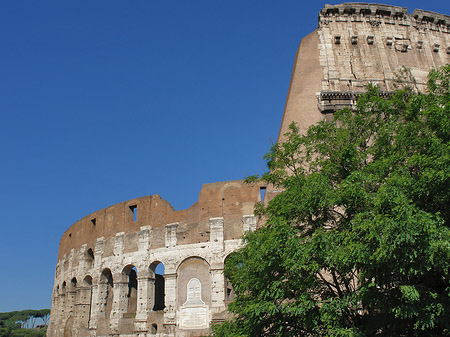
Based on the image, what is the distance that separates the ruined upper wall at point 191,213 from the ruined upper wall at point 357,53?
3.57 metres

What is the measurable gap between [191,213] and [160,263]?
9.76 feet

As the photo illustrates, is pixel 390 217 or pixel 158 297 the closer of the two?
pixel 390 217

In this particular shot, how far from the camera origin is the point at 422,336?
328 inches

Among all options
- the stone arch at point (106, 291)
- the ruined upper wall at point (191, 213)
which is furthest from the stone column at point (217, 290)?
the stone arch at point (106, 291)

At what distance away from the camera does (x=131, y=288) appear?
74.4ft

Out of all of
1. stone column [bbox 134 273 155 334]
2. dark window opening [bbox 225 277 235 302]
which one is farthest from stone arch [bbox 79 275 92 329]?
dark window opening [bbox 225 277 235 302]

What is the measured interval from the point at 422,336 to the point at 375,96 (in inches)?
224

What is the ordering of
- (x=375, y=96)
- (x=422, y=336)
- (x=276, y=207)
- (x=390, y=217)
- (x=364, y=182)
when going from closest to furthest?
1. (x=390, y=217)
2. (x=422, y=336)
3. (x=364, y=182)
4. (x=276, y=207)
5. (x=375, y=96)

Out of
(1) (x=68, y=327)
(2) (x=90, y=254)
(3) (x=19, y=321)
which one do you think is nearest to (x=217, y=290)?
(2) (x=90, y=254)

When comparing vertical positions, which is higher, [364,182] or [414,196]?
[364,182]

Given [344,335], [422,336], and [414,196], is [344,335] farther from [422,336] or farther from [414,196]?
[414,196]

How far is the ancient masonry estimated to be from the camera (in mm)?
18562

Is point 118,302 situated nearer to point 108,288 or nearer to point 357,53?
point 108,288

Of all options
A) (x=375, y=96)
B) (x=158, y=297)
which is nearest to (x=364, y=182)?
(x=375, y=96)
